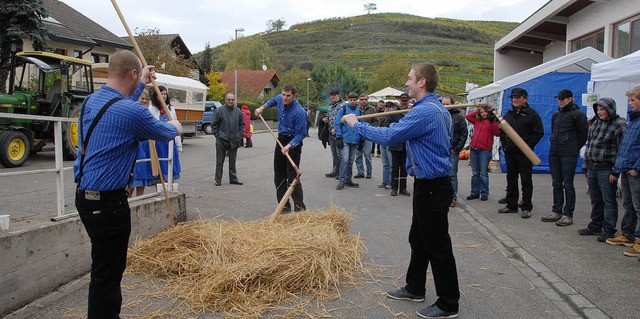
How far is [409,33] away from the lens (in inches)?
4978

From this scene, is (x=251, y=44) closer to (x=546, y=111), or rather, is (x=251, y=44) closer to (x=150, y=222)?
(x=546, y=111)

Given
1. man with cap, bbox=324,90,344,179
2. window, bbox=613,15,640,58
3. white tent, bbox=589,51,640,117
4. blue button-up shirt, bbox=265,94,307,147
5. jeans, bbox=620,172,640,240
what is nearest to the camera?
jeans, bbox=620,172,640,240

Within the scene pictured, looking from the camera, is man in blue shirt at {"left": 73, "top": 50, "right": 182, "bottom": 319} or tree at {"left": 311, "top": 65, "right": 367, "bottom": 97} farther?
tree at {"left": 311, "top": 65, "right": 367, "bottom": 97}

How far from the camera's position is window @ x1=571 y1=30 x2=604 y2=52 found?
1465 cm

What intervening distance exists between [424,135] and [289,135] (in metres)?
3.94

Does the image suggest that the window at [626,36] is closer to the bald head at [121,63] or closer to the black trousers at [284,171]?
the black trousers at [284,171]

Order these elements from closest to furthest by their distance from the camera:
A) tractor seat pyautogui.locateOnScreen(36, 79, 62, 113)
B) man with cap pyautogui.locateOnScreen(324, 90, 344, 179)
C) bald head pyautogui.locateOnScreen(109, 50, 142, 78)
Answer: bald head pyautogui.locateOnScreen(109, 50, 142, 78) → man with cap pyautogui.locateOnScreen(324, 90, 344, 179) → tractor seat pyautogui.locateOnScreen(36, 79, 62, 113)

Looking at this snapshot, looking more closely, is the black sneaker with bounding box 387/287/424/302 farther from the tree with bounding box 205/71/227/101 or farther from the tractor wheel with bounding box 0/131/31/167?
the tree with bounding box 205/71/227/101

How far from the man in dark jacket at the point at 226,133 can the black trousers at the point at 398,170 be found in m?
3.43

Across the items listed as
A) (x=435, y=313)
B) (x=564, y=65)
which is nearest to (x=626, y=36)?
(x=564, y=65)

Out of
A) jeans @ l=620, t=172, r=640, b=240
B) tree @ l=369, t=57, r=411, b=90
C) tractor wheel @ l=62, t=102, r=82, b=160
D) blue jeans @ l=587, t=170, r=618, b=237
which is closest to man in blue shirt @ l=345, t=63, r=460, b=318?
jeans @ l=620, t=172, r=640, b=240

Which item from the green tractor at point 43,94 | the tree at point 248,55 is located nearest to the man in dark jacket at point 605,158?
the green tractor at point 43,94

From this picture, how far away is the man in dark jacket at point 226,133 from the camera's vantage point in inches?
422

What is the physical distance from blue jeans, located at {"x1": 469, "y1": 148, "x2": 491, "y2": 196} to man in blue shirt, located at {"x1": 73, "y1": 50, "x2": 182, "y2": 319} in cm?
744
